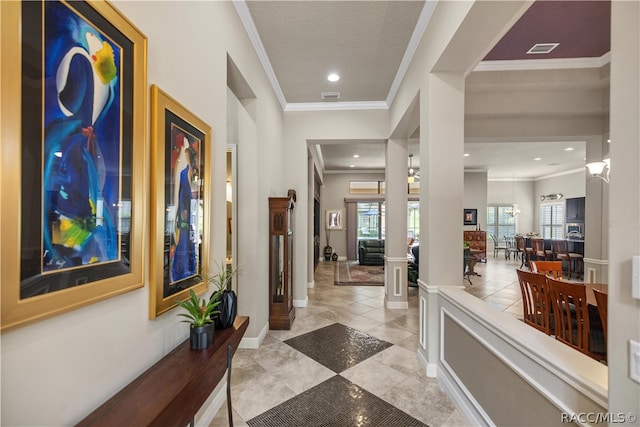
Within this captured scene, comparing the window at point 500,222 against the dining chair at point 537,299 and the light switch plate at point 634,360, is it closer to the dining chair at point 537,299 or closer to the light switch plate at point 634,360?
the dining chair at point 537,299

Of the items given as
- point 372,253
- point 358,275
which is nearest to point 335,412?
point 358,275

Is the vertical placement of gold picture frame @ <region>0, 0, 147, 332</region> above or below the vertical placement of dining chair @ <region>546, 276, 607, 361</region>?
above

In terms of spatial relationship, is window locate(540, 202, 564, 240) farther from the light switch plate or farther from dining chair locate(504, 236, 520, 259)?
the light switch plate

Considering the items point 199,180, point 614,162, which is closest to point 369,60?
point 199,180

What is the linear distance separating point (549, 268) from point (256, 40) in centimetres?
450

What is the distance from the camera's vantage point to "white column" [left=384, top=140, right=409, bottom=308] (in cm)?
451

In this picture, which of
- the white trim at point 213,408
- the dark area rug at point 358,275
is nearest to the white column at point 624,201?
the white trim at point 213,408

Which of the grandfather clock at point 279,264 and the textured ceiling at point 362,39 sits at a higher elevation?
the textured ceiling at point 362,39

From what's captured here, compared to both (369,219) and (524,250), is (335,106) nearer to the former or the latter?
(369,219)

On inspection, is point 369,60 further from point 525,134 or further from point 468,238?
point 468,238

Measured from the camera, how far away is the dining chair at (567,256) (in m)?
7.44

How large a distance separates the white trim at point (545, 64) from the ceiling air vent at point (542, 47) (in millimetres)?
211

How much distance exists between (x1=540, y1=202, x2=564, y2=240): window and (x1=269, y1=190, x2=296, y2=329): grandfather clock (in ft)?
39.0

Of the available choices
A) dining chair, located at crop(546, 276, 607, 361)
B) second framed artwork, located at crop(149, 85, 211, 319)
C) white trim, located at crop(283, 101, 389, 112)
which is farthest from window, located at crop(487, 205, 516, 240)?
second framed artwork, located at crop(149, 85, 211, 319)
